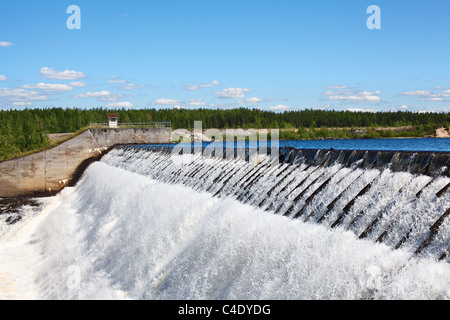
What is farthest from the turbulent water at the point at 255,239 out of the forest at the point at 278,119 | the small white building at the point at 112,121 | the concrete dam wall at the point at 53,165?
the forest at the point at 278,119

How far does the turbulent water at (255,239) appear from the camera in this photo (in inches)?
252

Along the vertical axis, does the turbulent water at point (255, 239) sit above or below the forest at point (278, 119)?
below

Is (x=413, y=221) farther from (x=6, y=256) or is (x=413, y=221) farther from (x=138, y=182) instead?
(x=6, y=256)

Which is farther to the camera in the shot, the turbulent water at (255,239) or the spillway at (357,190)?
the spillway at (357,190)

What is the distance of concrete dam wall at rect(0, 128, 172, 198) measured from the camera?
102 feet

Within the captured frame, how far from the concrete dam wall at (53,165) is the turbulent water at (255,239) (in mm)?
13019

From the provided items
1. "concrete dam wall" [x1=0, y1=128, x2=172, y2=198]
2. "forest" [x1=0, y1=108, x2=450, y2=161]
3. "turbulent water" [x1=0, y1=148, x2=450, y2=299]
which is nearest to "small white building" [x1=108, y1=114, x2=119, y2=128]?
Answer: "concrete dam wall" [x1=0, y1=128, x2=172, y2=198]

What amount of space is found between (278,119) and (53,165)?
405 feet

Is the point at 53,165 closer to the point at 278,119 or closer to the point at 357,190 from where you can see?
the point at 357,190

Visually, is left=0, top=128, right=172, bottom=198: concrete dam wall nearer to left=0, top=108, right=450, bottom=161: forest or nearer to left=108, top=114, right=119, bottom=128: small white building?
left=108, top=114, right=119, bottom=128: small white building

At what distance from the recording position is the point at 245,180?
43.6 feet

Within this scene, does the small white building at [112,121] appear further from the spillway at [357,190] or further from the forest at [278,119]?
the forest at [278,119]

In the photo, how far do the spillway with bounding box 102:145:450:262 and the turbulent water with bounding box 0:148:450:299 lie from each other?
0.10 ft
